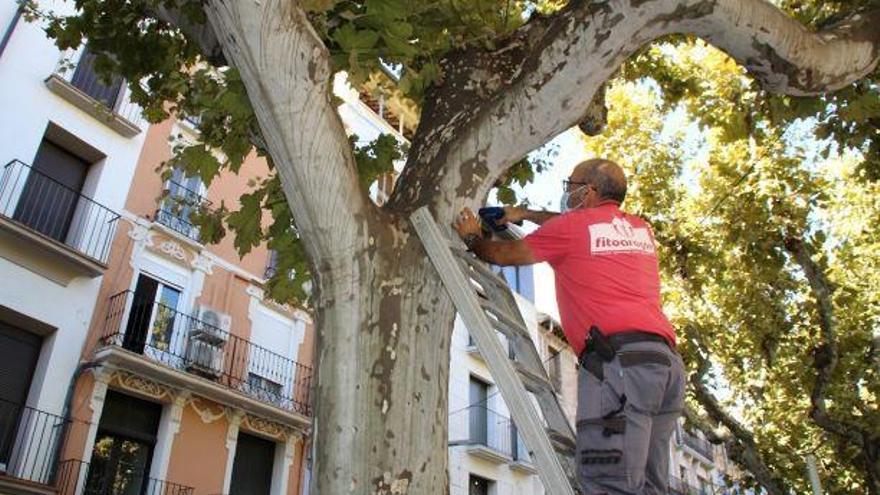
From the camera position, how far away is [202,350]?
563 inches

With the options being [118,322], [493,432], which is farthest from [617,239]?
[493,432]

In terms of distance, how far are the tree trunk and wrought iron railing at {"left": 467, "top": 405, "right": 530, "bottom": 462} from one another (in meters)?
16.6

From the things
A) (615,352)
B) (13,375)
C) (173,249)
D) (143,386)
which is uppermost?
(173,249)

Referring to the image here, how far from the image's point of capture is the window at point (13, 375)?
1151 cm

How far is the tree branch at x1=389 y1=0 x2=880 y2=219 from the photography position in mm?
4125

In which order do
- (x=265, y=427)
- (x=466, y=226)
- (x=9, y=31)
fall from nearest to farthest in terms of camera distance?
(x=466, y=226) → (x=9, y=31) → (x=265, y=427)

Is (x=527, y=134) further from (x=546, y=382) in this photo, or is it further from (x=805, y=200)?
(x=805, y=200)

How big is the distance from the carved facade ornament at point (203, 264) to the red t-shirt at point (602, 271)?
12329mm

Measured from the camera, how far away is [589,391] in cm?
342

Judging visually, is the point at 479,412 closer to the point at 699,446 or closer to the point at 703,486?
the point at 699,446

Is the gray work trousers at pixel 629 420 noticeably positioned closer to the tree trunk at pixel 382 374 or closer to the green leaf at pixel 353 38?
the tree trunk at pixel 382 374

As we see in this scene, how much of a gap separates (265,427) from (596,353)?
12745 millimetres

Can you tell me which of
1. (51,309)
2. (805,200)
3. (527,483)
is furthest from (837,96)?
(527,483)

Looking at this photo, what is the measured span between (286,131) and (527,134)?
4.53 ft
